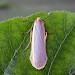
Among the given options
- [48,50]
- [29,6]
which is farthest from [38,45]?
[29,6]

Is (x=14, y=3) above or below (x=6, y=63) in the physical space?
below

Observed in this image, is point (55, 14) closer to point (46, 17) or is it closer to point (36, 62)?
point (46, 17)

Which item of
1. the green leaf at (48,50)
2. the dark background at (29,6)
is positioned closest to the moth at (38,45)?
the green leaf at (48,50)

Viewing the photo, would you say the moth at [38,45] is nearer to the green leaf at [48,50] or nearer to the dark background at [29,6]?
the green leaf at [48,50]

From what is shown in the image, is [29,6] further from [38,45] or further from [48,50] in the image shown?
[48,50]

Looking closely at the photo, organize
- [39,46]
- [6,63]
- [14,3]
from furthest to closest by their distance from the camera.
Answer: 1. [14,3]
2. [39,46]
3. [6,63]

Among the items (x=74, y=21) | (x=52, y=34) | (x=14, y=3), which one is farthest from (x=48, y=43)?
(x=14, y=3)
